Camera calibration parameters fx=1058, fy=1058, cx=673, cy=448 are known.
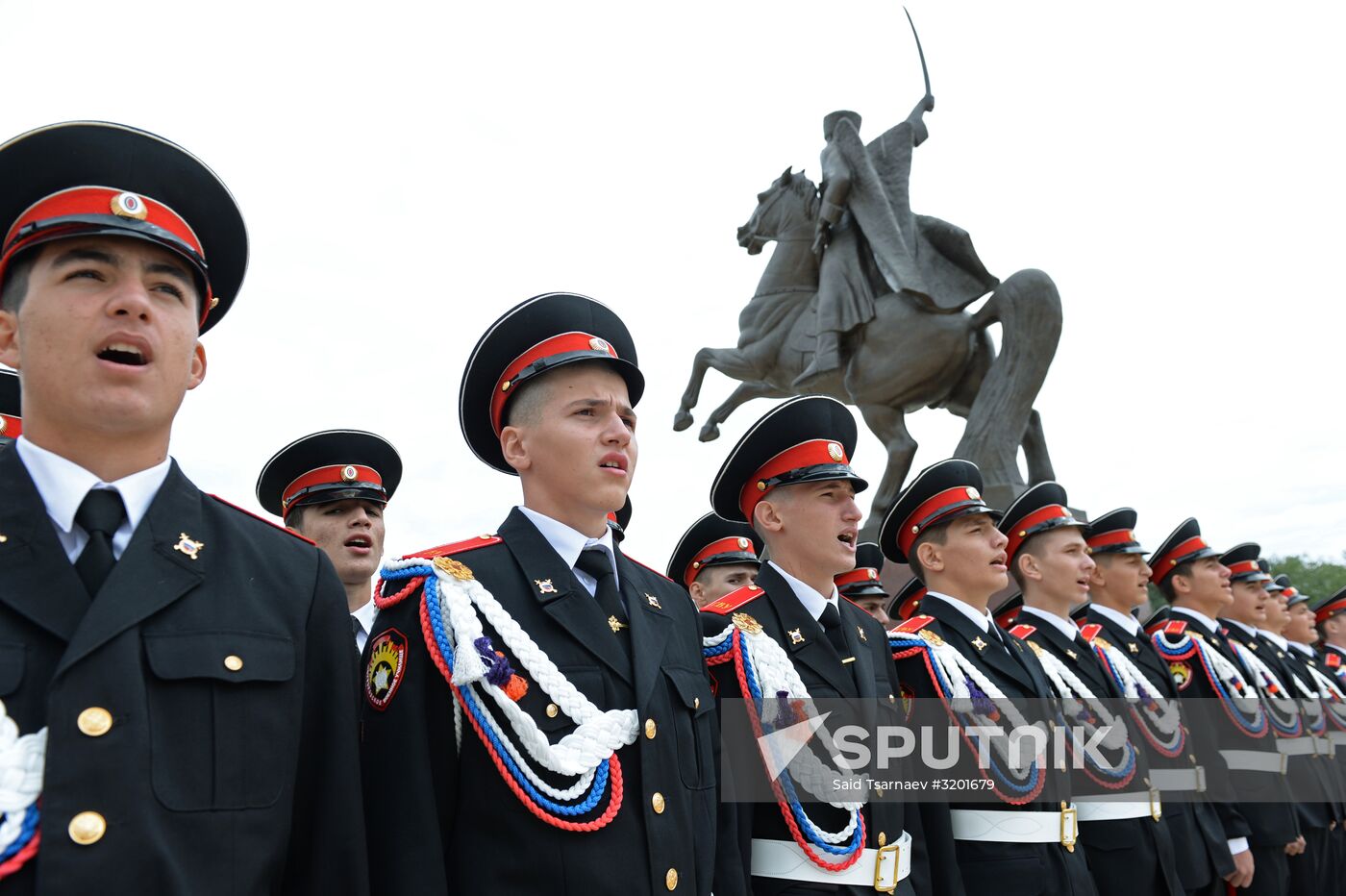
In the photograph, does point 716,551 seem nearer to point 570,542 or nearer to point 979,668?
point 979,668

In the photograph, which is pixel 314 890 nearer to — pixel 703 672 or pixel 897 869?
pixel 703 672

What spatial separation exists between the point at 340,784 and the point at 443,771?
46cm

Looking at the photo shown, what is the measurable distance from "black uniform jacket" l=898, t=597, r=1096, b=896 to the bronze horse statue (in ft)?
22.0

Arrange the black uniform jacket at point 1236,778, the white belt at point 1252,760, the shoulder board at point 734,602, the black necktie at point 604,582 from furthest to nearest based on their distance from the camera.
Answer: the white belt at point 1252,760 < the black uniform jacket at point 1236,778 < the shoulder board at point 734,602 < the black necktie at point 604,582

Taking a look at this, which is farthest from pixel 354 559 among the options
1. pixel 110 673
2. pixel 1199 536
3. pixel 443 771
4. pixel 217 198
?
pixel 1199 536

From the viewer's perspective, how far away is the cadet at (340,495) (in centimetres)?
460

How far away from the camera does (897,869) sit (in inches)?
126

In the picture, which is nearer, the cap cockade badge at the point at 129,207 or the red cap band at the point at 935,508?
the cap cockade badge at the point at 129,207

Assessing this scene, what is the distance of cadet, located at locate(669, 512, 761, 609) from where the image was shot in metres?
6.25

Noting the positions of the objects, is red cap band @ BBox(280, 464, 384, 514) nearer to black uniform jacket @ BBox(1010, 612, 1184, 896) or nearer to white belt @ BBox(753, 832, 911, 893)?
white belt @ BBox(753, 832, 911, 893)

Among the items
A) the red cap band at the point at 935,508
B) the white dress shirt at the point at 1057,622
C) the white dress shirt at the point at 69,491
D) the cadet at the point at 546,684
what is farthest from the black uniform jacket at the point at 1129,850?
the white dress shirt at the point at 69,491

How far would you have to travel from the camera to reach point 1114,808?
169 inches

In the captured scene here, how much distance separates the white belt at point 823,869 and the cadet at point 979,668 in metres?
0.46

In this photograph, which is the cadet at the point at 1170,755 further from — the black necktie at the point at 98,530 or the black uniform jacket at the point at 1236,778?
the black necktie at the point at 98,530
